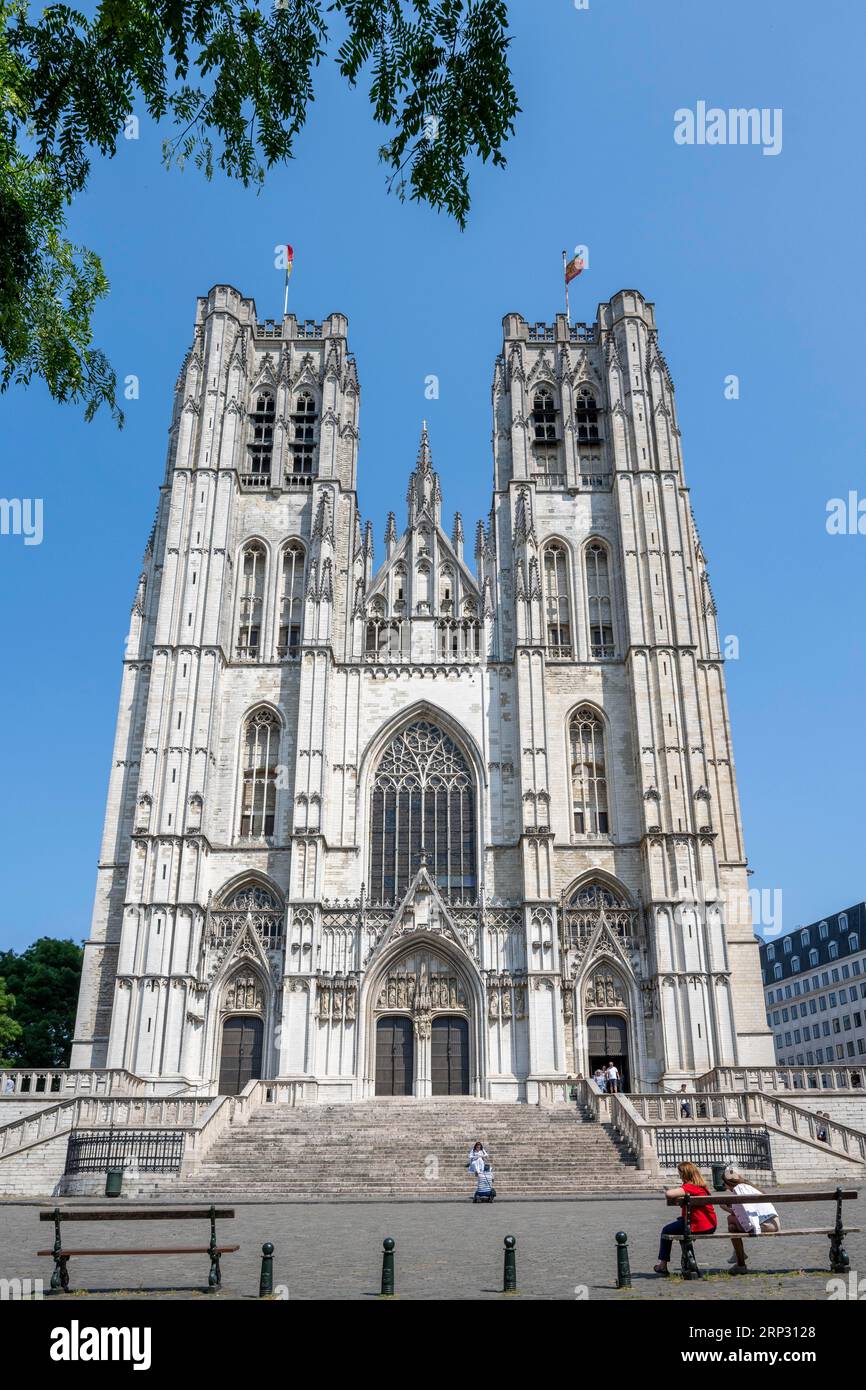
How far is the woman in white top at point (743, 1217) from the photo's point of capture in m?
10.1

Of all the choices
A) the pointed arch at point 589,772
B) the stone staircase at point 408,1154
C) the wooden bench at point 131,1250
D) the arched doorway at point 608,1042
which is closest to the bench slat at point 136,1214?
the wooden bench at point 131,1250

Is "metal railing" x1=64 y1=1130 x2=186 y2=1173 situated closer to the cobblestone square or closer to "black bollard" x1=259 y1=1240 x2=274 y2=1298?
the cobblestone square

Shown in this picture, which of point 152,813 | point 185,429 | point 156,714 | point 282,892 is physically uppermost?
point 185,429

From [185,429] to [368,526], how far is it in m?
7.90

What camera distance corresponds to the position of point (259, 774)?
1499 inches

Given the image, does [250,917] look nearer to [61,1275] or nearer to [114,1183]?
[114,1183]

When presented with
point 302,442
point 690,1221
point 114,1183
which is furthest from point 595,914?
point 690,1221

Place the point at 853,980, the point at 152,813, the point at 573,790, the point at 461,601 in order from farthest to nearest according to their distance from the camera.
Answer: the point at 853,980
the point at 461,601
the point at 573,790
the point at 152,813

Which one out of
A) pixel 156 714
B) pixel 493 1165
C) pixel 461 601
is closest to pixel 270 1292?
pixel 493 1165

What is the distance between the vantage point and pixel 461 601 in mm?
40469

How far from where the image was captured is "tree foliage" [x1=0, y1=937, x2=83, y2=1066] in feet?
160

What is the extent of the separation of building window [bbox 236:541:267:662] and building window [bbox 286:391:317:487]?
340 cm

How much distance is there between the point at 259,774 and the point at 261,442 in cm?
1425
